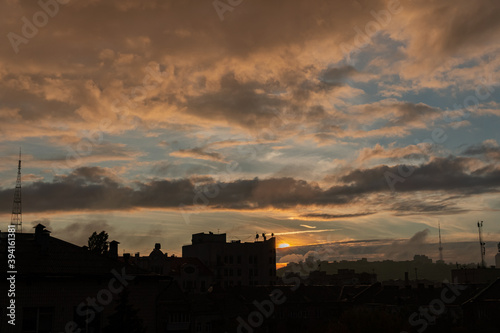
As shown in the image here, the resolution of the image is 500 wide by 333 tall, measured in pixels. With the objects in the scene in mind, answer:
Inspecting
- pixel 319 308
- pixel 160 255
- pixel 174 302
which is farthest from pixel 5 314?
pixel 160 255

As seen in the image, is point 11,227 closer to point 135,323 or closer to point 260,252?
point 135,323

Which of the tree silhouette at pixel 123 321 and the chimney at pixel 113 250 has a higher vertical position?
the chimney at pixel 113 250

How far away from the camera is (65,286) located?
29.1 metres

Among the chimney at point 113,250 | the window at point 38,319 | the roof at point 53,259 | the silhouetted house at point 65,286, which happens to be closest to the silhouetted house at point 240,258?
the chimney at point 113,250

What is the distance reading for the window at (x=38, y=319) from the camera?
27938 millimetres

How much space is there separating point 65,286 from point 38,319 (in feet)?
7.25

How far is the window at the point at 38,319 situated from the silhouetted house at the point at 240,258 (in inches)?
4358

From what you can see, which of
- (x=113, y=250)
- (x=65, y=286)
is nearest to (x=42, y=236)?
(x=65, y=286)

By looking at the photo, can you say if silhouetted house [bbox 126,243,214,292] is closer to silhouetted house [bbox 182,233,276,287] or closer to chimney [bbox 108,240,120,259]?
silhouetted house [bbox 182,233,276,287]

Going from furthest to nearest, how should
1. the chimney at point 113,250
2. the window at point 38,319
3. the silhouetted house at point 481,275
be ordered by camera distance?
the silhouetted house at point 481,275, the chimney at point 113,250, the window at point 38,319

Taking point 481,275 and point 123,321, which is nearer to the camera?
point 123,321

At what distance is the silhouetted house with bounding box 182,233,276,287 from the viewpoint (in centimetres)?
13938

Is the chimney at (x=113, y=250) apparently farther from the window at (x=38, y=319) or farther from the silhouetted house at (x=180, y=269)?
the silhouetted house at (x=180, y=269)

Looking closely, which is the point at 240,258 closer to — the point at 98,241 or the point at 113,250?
the point at 98,241
